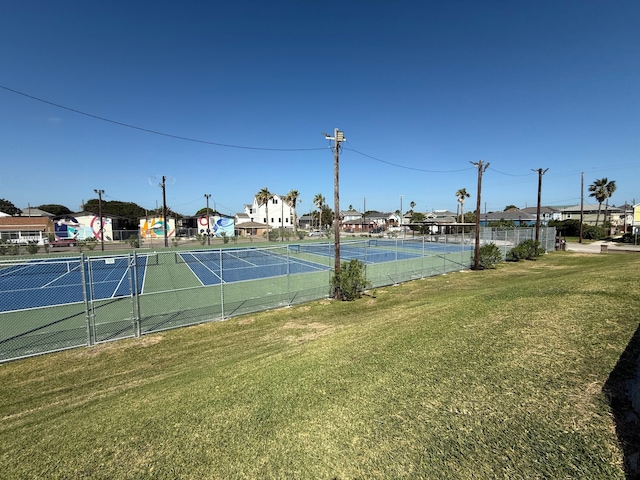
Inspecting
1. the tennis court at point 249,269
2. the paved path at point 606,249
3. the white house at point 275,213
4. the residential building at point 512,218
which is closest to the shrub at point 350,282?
the tennis court at point 249,269

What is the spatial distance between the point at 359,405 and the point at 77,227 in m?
61.3

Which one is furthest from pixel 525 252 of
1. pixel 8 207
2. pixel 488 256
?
pixel 8 207

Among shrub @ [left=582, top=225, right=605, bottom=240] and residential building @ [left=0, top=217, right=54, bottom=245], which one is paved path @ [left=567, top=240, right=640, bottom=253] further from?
residential building @ [left=0, top=217, right=54, bottom=245]

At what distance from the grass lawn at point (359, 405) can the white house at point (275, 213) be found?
72.4 metres

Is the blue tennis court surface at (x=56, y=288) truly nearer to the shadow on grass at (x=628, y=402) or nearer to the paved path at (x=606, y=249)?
the shadow on grass at (x=628, y=402)

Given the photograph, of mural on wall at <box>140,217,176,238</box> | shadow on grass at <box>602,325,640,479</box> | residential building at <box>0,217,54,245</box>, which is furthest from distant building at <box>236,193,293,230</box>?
shadow on grass at <box>602,325,640,479</box>

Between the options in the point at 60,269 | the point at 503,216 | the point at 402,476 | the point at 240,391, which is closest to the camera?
the point at 402,476

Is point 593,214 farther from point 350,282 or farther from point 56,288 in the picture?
point 56,288

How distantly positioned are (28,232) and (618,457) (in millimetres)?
67440

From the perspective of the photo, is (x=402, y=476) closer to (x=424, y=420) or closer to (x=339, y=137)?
(x=424, y=420)

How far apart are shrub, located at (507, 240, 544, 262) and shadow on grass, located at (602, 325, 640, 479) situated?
78.6ft

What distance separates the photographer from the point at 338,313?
11492 millimetres

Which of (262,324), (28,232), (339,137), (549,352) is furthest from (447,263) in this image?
(28,232)

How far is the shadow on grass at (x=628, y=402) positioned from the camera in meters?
2.72
